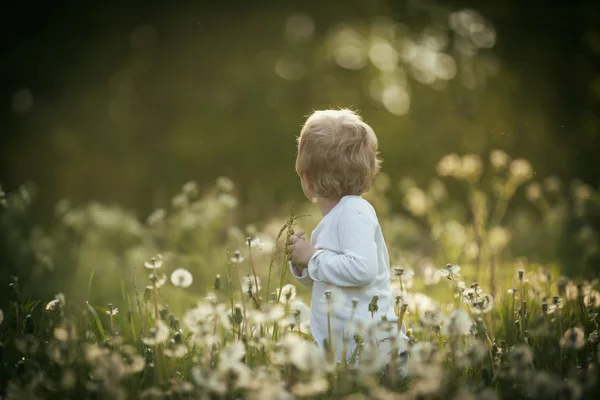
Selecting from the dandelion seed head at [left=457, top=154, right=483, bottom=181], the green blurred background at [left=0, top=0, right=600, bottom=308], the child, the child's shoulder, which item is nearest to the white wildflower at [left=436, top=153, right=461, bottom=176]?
the dandelion seed head at [left=457, top=154, right=483, bottom=181]

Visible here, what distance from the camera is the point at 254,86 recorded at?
52.7ft

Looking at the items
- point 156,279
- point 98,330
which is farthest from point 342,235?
point 98,330

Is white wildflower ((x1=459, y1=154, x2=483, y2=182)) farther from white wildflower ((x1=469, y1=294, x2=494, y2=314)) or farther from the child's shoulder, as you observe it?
white wildflower ((x1=469, y1=294, x2=494, y2=314))

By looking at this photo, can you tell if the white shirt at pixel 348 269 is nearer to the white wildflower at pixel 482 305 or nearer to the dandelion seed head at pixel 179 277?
the white wildflower at pixel 482 305

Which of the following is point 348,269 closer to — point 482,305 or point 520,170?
point 482,305

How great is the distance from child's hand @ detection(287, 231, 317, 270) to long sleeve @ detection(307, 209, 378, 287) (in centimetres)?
5

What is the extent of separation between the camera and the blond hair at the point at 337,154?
9.88ft

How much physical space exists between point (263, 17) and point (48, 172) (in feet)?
20.8

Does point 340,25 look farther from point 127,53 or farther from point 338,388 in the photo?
point 338,388

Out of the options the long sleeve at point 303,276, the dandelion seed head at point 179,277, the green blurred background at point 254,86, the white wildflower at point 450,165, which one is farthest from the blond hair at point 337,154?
the green blurred background at point 254,86

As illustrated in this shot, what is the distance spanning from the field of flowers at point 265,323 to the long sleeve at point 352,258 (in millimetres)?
135

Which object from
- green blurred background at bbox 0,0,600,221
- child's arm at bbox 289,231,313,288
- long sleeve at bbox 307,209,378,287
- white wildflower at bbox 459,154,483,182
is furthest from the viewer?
green blurred background at bbox 0,0,600,221

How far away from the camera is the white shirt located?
9.34 ft

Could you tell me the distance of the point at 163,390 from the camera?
2512 millimetres
